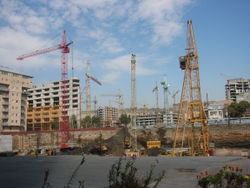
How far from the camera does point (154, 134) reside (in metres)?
80.8

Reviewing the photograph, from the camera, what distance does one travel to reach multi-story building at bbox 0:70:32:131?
82.5 meters

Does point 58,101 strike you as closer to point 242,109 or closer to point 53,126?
point 53,126

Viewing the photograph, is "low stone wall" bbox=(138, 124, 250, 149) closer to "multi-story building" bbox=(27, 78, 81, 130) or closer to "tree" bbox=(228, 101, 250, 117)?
"tree" bbox=(228, 101, 250, 117)

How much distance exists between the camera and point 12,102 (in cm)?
8512

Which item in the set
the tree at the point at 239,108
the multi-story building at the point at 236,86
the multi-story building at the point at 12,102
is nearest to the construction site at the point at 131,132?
the multi-story building at the point at 12,102

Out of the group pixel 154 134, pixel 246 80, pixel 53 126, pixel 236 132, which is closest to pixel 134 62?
pixel 154 134

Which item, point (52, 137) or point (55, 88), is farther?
point (55, 88)

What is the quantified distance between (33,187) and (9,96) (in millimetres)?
83639

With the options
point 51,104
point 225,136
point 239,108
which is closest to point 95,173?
point 225,136

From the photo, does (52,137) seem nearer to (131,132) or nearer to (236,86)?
(131,132)

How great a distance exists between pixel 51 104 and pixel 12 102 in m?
54.6

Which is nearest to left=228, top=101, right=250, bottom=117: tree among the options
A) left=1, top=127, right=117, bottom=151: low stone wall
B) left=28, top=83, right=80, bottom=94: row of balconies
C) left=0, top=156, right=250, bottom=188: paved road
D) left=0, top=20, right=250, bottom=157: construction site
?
left=0, top=20, right=250, bottom=157: construction site

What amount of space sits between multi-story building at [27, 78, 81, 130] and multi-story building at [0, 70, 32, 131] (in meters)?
28.0

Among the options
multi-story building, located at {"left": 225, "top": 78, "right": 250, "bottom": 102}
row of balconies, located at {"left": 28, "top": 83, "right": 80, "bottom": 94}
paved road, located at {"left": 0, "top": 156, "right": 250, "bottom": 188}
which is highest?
multi-story building, located at {"left": 225, "top": 78, "right": 250, "bottom": 102}
